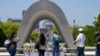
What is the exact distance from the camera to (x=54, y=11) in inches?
1459

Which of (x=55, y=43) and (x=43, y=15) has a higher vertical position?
(x=43, y=15)

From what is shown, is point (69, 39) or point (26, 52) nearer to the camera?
point (26, 52)

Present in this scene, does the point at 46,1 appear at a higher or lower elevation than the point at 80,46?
higher

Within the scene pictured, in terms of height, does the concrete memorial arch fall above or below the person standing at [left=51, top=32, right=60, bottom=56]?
above

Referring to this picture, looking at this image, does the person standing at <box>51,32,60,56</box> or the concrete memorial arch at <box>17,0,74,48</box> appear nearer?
the person standing at <box>51,32,60,56</box>

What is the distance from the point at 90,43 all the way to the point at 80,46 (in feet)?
124

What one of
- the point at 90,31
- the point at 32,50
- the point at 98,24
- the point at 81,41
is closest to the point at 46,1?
the point at 32,50

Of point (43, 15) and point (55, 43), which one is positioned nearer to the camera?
point (55, 43)

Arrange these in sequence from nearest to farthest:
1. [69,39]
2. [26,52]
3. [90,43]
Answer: [26,52], [69,39], [90,43]

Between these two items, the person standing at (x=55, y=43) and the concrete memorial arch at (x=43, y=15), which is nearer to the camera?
the person standing at (x=55, y=43)

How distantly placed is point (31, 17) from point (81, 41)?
1841 cm

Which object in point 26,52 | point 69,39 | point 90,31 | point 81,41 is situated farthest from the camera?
point 90,31

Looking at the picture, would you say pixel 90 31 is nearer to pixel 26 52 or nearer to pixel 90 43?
pixel 90 43

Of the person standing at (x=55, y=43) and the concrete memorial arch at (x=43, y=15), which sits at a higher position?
the concrete memorial arch at (x=43, y=15)
